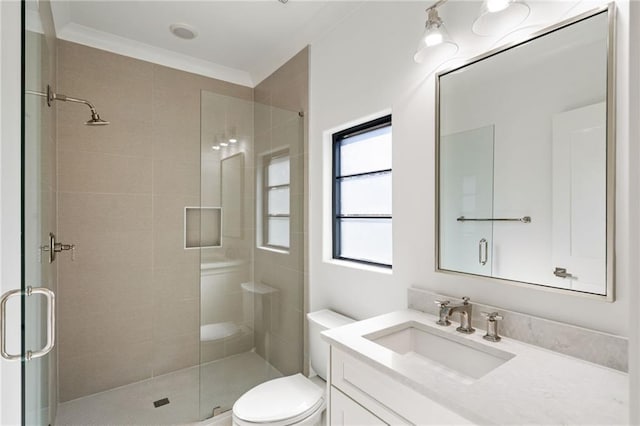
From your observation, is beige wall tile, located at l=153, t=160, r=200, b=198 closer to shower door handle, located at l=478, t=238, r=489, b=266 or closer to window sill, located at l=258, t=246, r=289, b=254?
window sill, located at l=258, t=246, r=289, b=254

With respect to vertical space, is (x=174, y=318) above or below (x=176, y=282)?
below

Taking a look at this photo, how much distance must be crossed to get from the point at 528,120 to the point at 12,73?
5.20ft

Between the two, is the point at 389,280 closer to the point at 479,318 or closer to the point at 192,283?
the point at 479,318

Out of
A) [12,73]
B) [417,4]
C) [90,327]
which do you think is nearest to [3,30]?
[12,73]

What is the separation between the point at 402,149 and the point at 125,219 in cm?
206

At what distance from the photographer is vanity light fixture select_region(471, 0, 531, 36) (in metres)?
1.09

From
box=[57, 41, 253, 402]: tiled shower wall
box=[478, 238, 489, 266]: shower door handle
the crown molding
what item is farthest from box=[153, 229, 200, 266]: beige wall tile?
box=[478, 238, 489, 266]: shower door handle

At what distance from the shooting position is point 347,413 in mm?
1150

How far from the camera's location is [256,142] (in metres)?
2.12

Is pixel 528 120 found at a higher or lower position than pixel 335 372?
higher

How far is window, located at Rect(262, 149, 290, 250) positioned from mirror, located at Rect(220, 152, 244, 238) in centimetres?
20

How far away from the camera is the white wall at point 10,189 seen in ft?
2.55

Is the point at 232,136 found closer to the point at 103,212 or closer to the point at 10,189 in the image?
the point at 103,212

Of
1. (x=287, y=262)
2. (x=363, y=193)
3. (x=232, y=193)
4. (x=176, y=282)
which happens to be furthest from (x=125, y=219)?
(x=363, y=193)
